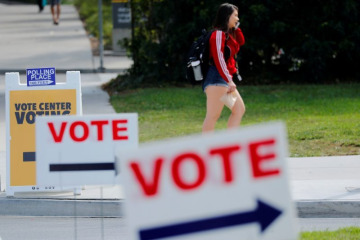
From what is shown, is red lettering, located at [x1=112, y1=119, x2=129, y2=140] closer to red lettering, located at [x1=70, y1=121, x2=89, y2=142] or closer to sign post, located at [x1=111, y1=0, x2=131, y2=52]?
red lettering, located at [x1=70, y1=121, x2=89, y2=142]

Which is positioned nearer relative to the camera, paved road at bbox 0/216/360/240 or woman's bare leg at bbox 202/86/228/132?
paved road at bbox 0/216/360/240

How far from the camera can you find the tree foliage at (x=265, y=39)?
18.2 meters

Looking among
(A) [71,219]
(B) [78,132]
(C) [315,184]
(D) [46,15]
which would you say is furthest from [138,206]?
(D) [46,15]

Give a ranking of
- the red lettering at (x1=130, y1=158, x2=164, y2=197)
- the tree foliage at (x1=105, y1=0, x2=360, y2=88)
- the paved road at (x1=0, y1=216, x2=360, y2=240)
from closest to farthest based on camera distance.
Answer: the red lettering at (x1=130, y1=158, x2=164, y2=197) < the paved road at (x1=0, y1=216, x2=360, y2=240) < the tree foliage at (x1=105, y1=0, x2=360, y2=88)

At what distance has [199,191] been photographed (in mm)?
3559

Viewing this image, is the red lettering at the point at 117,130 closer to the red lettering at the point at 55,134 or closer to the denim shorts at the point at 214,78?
the red lettering at the point at 55,134

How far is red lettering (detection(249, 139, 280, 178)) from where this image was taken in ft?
11.7

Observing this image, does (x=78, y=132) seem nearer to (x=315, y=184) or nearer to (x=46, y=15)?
(x=315, y=184)

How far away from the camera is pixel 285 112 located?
1389 centimetres

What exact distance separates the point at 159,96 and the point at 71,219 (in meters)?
8.18

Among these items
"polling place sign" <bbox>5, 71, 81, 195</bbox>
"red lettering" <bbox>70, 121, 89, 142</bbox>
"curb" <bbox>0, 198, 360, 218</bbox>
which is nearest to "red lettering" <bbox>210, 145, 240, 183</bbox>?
"red lettering" <bbox>70, 121, 89, 142</bbox>

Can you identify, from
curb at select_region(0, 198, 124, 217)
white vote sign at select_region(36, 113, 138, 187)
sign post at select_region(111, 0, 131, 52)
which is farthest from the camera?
sign post at select_region(111, 0, 131, 52)

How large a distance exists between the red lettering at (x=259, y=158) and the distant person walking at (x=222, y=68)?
18.8 feet

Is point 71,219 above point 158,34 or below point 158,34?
below
